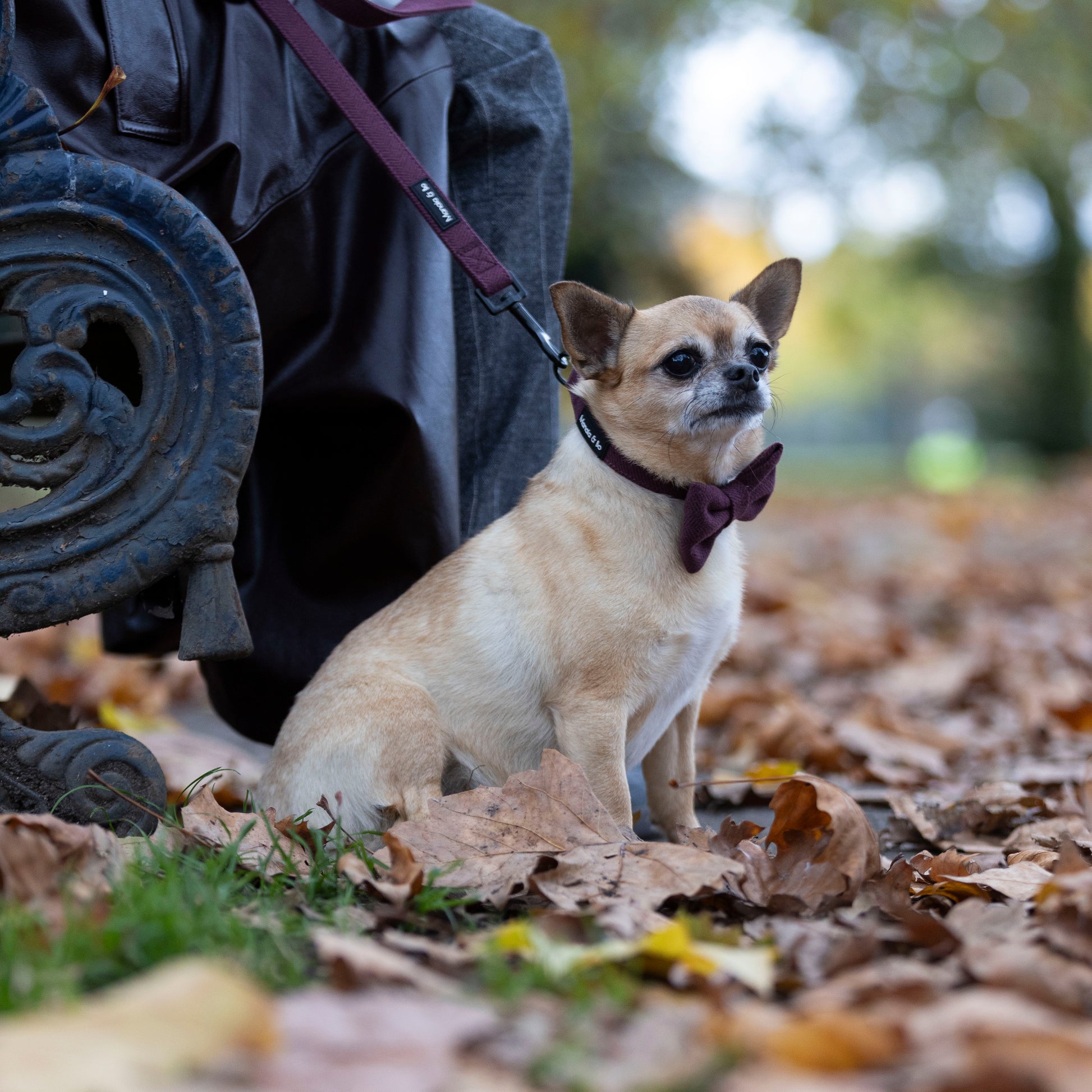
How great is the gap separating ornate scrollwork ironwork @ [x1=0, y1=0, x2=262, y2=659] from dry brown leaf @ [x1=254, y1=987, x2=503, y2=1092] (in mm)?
1071

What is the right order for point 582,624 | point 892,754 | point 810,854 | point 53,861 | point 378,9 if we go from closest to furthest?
point 53,861
point 810,854
point 582,624
point 378,9
point 892,754

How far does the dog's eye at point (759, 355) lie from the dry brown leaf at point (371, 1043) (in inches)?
73.1

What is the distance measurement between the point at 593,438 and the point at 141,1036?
1824mm

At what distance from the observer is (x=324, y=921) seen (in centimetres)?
185

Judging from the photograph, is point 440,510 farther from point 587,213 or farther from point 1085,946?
point 587,213

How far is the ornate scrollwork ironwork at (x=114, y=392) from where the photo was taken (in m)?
2.15

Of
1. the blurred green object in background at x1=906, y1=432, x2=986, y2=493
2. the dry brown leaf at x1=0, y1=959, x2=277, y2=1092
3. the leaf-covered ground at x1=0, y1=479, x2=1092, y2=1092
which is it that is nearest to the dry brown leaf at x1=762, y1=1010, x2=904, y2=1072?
the leaf-covered ground at x1=0, y1=479, x2=1092, y2=1092

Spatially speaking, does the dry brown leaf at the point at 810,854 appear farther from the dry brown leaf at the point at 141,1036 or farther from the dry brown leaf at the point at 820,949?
the dry brown leaf at the point at 141,1036

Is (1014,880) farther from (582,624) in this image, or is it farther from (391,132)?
(391,132)

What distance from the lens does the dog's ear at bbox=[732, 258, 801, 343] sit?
9.72ft

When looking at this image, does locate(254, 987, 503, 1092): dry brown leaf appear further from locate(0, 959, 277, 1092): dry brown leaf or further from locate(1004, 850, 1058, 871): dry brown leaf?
locate(1004, 850, 1058, 871): dry brown leaf

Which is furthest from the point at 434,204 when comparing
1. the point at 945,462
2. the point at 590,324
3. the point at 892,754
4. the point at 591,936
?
the point at 945,462

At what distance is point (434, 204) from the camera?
2615 mm

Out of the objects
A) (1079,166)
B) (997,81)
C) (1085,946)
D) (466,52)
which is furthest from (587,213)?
(1085,946)
